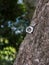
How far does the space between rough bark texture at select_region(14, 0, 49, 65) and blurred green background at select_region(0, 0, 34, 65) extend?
331cm

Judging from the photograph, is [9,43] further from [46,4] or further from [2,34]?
[46,4]

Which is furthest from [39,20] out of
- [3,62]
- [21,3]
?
[21,3]

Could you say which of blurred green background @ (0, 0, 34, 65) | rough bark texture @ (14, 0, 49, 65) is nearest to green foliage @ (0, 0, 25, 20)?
blurred green background @ (0, 0, 34, 65)

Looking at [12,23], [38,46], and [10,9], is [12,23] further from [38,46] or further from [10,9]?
[38,46]

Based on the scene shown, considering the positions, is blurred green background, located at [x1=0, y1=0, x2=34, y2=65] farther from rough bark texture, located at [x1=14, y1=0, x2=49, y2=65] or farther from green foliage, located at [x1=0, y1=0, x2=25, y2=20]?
rough bark texture, located at [x1=14, y1=0, x2=49, y2=65]

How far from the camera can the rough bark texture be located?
5.29 ft

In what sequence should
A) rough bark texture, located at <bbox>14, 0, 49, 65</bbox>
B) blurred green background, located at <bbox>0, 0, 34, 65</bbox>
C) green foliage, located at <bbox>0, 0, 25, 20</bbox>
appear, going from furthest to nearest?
green foliage, located at <bbox>0, 0, 25, 20</bbox> < blurred green background, located at <bbox>0, 0, 34, 65</bbox> < rough bark texture, located at <bbox>14, 0, 49, 65</bbox>

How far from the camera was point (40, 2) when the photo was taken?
188 centimetres

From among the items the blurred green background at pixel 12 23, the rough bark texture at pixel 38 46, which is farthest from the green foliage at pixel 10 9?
the rough bark texture at pixel 38 46

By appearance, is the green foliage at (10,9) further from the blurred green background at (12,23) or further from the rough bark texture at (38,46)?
the rough bark texture at (38,46)

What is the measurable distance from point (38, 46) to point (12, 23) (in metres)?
4.18

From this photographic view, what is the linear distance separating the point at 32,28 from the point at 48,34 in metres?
0.12

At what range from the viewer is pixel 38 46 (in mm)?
1643

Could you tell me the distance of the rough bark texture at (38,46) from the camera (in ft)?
5.29
